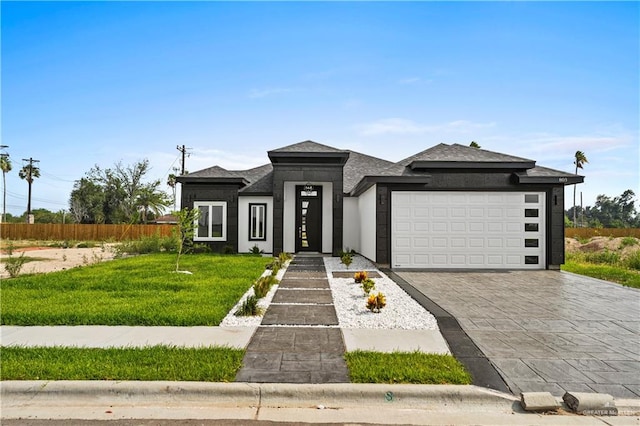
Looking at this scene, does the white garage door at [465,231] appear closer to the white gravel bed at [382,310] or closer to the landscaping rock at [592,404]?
the white gravel bed at [382,310]

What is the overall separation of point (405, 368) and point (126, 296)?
20.1 ft

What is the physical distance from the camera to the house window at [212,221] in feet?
58.6

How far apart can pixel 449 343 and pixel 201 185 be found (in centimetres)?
1544

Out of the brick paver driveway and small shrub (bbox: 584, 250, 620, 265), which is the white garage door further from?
small shrub (bbox: 584, 250, 620, 265)

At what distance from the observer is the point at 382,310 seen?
675 cm

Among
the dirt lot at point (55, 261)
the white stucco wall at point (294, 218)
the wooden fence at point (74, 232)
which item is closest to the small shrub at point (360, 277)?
the white stucco wall at point (294, 218)

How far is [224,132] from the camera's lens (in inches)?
790

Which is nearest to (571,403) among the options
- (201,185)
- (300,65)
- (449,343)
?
(449,343)

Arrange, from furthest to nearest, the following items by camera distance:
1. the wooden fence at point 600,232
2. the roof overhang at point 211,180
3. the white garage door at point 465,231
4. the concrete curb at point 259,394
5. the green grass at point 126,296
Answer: the wooden fence at point 600,232, the roof overhang at point 211,180, the white garage door at point 465,231, the green grass at point 126,296, the concrete curb at point 259,394

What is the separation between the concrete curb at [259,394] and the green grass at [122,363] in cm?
14

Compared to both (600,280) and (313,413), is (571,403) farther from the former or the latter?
(600,280)

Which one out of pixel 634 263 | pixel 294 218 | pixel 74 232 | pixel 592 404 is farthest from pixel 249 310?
pixel 74 232

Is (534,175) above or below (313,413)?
above

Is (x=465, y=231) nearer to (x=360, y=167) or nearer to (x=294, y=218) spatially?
(x=294, y=218)
